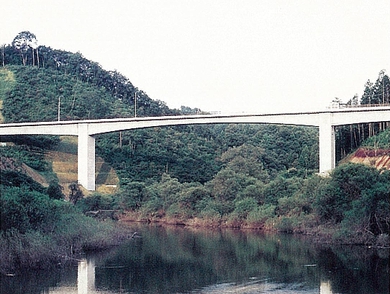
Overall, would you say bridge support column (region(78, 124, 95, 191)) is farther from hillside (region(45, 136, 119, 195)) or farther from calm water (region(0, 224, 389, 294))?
calm water (region(0, 224, 389, 294))

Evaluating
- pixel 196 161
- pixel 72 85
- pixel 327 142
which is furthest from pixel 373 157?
pixel 72 85

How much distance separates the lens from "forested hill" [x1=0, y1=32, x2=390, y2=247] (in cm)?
3147

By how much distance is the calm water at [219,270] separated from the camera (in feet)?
66.0

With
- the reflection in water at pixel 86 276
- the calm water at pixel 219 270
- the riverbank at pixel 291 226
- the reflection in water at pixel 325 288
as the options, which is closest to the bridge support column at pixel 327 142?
the riverbank at pixel 291 226

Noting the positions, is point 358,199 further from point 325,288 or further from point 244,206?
point 325,288

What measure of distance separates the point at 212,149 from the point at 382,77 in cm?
1663

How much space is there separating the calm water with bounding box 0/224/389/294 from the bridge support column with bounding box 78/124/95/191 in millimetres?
19521

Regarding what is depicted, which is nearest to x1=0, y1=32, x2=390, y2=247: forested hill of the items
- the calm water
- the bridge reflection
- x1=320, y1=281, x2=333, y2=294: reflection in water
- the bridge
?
the bridge

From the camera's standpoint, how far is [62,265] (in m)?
23.4

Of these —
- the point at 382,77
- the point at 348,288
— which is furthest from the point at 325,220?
the point at 382,77

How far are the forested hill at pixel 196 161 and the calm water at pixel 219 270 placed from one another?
8.72 feet

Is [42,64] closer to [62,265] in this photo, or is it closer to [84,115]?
[84,115]

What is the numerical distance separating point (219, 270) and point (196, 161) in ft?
111

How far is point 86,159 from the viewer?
50.2m
